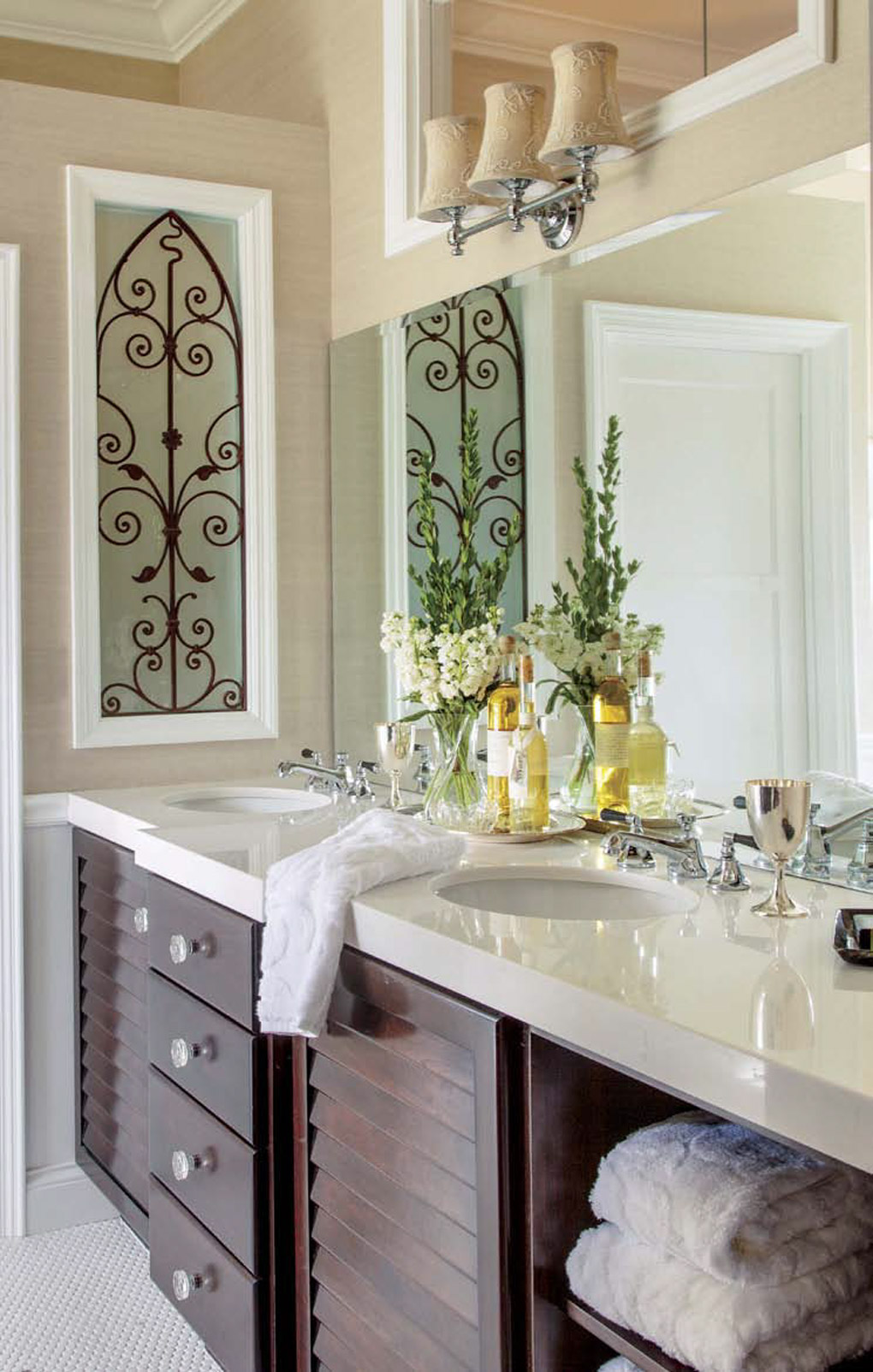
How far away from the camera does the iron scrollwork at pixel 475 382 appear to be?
94.8 inches

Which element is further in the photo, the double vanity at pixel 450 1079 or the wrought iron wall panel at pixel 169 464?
the wrought iron wall panel at pixel 169 464

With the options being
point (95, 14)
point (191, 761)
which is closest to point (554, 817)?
point (191, 761)

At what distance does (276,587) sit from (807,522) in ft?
4.98

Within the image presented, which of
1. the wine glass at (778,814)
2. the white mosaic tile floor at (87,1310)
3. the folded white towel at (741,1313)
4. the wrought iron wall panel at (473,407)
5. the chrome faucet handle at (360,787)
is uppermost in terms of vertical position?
the wrought iron wall panel at (473,407)

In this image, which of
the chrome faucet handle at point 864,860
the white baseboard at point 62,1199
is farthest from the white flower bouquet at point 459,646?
the white baseboard at point 62,1199

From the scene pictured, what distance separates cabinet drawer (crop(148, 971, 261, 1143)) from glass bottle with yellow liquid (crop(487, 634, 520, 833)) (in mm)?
511

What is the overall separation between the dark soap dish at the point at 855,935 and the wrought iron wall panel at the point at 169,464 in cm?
182

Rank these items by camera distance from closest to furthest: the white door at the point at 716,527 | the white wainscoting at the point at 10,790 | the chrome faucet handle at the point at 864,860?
the chrome faucet handle at the point at 864,860
the white door at the point at 716,527
the white wainscoting at the point at 10,790

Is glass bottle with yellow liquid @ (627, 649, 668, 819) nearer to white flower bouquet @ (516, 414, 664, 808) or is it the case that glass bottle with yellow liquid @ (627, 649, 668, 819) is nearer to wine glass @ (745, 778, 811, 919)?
white flower bouquet @ (516, 414, 664, 808)

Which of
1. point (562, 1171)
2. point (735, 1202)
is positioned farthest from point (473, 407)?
point (735, 1202)

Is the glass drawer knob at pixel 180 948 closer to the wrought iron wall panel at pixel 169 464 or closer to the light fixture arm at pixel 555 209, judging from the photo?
the wrought iron wall panel at pixel 169 464

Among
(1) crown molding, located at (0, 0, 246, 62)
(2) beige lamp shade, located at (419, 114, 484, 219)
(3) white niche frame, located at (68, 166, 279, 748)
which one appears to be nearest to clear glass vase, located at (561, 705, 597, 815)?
(2) beige lamp shade, located at (419, 114, 484, 219)

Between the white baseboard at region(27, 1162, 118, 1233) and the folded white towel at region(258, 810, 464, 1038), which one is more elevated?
the folded white towel at region(258, 810, 464, 1038)

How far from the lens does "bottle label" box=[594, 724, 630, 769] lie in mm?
2154
